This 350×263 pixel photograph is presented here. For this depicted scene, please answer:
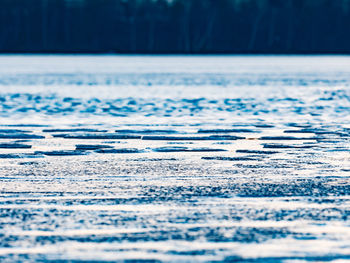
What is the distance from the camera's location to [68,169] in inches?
408

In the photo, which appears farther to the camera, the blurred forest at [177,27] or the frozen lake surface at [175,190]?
the blurred forest at [177,27]

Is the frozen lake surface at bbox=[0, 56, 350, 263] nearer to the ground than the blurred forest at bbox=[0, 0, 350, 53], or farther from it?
farther from it

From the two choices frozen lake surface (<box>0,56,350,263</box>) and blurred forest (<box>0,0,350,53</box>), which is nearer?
frozen lake surface (<box>0,56,350,263</box>)

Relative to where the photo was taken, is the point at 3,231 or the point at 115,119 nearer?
the point at 3,231

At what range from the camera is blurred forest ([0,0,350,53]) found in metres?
138

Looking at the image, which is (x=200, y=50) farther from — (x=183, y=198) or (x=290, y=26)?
(x=183, y=198)

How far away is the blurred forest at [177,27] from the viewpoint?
13775cm

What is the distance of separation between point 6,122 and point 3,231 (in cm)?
1147

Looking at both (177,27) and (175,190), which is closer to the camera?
(175,190)

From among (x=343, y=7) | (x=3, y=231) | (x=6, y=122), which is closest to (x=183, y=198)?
(x=3, y=231)

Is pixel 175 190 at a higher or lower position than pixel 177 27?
higher

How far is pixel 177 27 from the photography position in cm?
13775

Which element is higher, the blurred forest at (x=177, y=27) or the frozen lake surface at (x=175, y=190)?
the frozen lake surface at (x=175, y=190)

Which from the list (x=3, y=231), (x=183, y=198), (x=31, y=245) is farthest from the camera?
(x=183, y=198)
